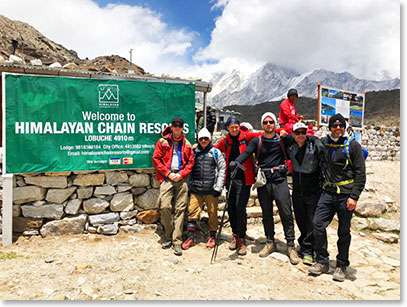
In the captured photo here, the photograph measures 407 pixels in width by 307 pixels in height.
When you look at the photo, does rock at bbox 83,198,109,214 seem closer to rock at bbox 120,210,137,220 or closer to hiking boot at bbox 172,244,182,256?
rock at bbox 120,210,137,220

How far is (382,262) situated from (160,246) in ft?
11.7

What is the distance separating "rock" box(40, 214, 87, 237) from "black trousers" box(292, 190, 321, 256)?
141 inches

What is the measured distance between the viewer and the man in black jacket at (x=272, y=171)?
150 inches

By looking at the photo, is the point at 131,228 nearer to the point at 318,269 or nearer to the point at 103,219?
the point at 103,219

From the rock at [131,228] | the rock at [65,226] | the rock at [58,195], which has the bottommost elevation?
the rock at [131,228]

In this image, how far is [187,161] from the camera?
14.0 feet

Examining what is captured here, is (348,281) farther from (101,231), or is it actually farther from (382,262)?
(101,231)

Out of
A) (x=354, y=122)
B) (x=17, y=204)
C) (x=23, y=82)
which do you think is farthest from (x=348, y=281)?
(x=354, y=122)

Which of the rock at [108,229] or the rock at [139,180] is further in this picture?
the rock at [139,180]

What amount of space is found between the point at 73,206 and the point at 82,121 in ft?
4.85

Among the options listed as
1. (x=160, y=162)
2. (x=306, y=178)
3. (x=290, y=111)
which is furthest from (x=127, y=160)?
(x=290, y=111)

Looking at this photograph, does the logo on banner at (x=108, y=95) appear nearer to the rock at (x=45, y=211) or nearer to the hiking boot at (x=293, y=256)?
the rock at (x=45, y=211)

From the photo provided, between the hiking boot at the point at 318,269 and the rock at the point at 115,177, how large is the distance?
3.35 metres

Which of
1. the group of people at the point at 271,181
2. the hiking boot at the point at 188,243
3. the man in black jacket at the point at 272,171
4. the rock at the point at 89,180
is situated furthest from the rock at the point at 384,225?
the rock at the point at 89,180
